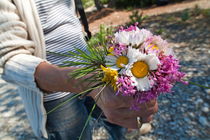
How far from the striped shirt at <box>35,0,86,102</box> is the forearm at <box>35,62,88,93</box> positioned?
29 cm

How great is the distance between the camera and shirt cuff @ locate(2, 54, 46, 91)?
85 centimetres

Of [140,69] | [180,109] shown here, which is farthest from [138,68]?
[180,109]

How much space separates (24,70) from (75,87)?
0.78 feet

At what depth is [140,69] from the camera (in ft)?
2.26

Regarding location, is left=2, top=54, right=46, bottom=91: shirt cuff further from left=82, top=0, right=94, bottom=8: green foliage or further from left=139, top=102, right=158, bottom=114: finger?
left=82, top=0, right=94, bottom=8: green foliage

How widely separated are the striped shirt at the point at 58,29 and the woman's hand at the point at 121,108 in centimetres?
44

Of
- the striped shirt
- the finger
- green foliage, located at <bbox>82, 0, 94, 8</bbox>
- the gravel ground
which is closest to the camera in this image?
the finger

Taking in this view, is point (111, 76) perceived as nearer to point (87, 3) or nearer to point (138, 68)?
point (138, 68)

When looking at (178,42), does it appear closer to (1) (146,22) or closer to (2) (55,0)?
(1) (146,22)

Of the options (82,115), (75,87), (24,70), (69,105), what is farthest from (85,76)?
(82,115)

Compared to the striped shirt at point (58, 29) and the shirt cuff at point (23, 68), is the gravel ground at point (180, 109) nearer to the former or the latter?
the striped shirt at point (58, 29)

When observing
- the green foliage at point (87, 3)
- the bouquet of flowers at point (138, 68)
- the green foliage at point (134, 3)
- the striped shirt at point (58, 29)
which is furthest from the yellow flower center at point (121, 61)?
the green foliage at point (87, 3)

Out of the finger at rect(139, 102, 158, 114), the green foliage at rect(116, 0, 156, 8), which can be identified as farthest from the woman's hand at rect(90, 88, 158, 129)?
the green foliage at rect(116, 0, 156, 8)

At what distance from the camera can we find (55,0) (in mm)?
1129
